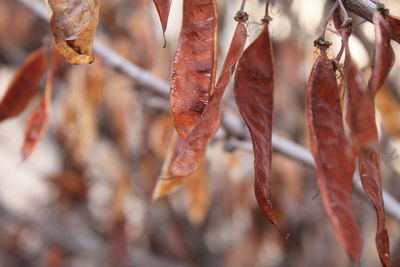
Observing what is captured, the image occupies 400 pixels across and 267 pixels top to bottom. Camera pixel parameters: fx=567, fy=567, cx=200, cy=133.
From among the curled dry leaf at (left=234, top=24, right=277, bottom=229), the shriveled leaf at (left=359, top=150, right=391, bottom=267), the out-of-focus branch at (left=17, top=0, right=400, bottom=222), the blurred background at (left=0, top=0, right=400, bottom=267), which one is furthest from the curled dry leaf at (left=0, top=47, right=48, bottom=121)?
the shriveled leaf at (left=359, top=150, right=391, bottom=267)

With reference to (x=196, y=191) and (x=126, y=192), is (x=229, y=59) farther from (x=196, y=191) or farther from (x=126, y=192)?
(x=126, y=192)

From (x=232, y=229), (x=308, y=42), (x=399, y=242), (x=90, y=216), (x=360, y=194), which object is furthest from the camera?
(x=90, y=216)

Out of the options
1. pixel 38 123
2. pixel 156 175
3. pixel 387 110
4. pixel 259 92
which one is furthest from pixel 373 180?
pixel 156 175

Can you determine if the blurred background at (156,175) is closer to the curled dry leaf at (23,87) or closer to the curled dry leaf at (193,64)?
the curled dry leaf at (23,87)

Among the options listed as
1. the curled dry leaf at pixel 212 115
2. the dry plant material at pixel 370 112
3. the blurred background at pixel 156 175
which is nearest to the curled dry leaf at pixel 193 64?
the curled dry leaf at pixel 212 115

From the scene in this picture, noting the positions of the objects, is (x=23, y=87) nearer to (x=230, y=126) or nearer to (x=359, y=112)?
(x=230, y=126)

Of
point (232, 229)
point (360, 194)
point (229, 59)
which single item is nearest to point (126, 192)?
point (232, 229)
